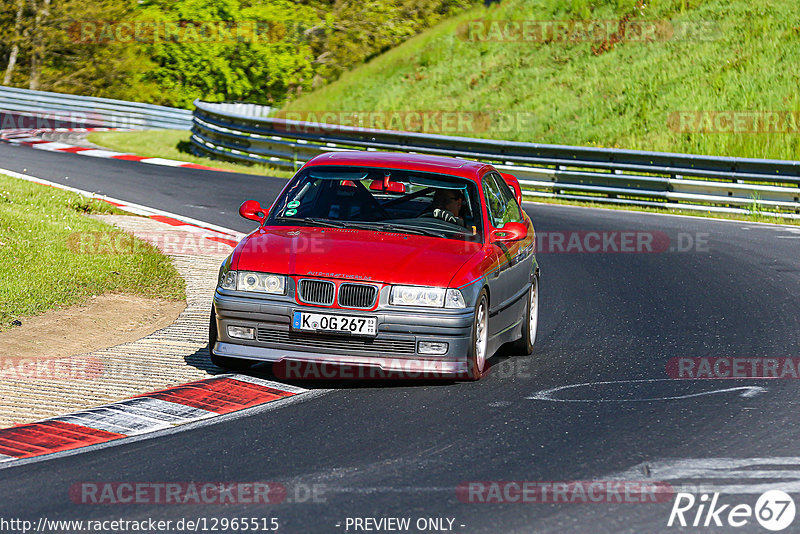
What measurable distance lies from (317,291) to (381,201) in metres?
1.53

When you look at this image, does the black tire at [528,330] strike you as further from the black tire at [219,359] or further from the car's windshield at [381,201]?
the black tire at [219,359]

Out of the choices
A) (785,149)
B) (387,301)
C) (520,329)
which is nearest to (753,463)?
(387,301)

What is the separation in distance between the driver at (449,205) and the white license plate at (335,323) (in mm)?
1548

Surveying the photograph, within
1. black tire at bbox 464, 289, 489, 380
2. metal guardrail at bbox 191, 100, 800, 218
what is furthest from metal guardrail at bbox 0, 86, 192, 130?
black tire at bbox 464, 289, 489, 380

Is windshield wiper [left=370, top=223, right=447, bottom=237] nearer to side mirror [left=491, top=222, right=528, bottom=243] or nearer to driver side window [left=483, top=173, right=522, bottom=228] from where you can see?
side mirror [left=491, top=222, right=528, bottom=243]

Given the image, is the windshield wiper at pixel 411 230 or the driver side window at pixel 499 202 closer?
the windshield wiper at pixel 411 230

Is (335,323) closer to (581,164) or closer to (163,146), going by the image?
(581,164)

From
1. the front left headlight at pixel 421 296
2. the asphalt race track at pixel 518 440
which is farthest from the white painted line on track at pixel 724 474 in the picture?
the front left headlight at pixel 421 296

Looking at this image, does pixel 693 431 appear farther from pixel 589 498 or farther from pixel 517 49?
pixel 517 49

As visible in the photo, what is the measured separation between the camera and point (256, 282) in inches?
313

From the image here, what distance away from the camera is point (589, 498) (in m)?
5.37

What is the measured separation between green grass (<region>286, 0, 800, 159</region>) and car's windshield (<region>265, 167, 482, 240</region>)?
1947 cm

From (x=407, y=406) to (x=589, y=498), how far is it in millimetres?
2207

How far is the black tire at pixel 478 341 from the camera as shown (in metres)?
7.89
